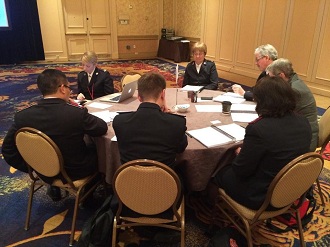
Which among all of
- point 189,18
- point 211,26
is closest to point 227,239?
point 211,26

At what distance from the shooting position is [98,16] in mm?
9664

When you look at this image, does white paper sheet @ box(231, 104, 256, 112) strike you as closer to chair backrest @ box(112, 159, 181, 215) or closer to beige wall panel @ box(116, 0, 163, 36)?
chair backrest @ box(112, 159, 181, 215)

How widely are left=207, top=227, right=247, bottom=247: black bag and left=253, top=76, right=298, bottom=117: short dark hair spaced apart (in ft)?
2.67

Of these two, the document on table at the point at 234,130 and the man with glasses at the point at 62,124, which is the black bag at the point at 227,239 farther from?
the man with glasses at the point at 62,124

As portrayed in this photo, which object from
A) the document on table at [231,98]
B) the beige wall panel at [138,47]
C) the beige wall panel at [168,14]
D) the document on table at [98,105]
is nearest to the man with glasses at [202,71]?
the document on table at [231,98]

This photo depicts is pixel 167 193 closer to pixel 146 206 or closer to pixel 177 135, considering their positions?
pixel 146 206

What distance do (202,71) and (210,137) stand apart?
1.97 meters

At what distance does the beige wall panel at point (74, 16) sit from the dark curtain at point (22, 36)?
0.91 metres

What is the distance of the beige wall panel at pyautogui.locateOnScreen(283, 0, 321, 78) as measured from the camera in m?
5.53

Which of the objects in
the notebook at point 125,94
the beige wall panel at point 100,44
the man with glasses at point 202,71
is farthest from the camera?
the beige wall panel at point 100,44

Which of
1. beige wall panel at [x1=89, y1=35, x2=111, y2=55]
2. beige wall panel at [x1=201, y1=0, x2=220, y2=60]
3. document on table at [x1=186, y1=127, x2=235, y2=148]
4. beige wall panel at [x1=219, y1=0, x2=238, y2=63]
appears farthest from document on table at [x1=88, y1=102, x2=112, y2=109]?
beige wall panel at [x1=89, y1=35, x2=111, y2=55]

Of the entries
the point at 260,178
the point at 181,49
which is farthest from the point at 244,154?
the point at 181,49

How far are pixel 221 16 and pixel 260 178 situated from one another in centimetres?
746

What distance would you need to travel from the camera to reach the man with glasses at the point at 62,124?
183 centimetres
